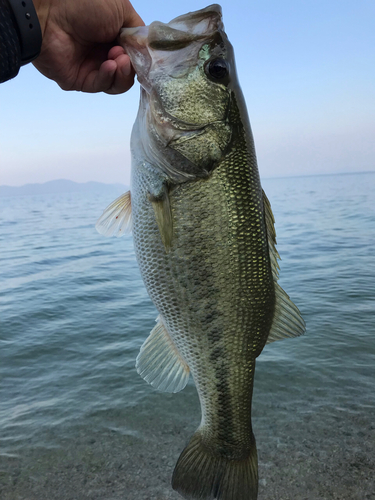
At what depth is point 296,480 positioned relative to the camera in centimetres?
445

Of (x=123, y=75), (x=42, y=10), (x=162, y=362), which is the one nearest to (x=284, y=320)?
(x=162, y=362)

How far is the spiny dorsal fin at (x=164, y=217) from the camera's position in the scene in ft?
6.55

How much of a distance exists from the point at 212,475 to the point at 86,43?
2.73 m

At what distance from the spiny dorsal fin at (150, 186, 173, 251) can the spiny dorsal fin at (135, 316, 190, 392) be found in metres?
0.54

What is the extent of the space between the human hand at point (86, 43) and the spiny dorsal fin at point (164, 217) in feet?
2.98

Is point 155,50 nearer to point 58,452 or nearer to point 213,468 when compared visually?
point 213,468

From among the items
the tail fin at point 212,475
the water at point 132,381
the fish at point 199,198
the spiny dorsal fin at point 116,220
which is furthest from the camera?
the water at point 132,381

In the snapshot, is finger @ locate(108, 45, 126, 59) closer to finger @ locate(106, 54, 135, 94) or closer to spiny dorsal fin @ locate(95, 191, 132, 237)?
finger @ locate(106, 54, 135, 94)

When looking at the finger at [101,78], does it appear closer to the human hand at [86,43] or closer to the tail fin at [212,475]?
the human hand at [86,43]

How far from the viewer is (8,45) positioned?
197 cm

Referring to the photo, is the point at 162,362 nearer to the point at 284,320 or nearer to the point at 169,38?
the point at 284,320

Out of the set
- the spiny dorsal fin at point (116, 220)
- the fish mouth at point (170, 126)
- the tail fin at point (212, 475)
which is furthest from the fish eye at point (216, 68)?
the tail fin at point (212, 475)

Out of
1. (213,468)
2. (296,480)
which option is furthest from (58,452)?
(213,468)

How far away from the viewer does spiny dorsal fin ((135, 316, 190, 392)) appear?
2.33 m
